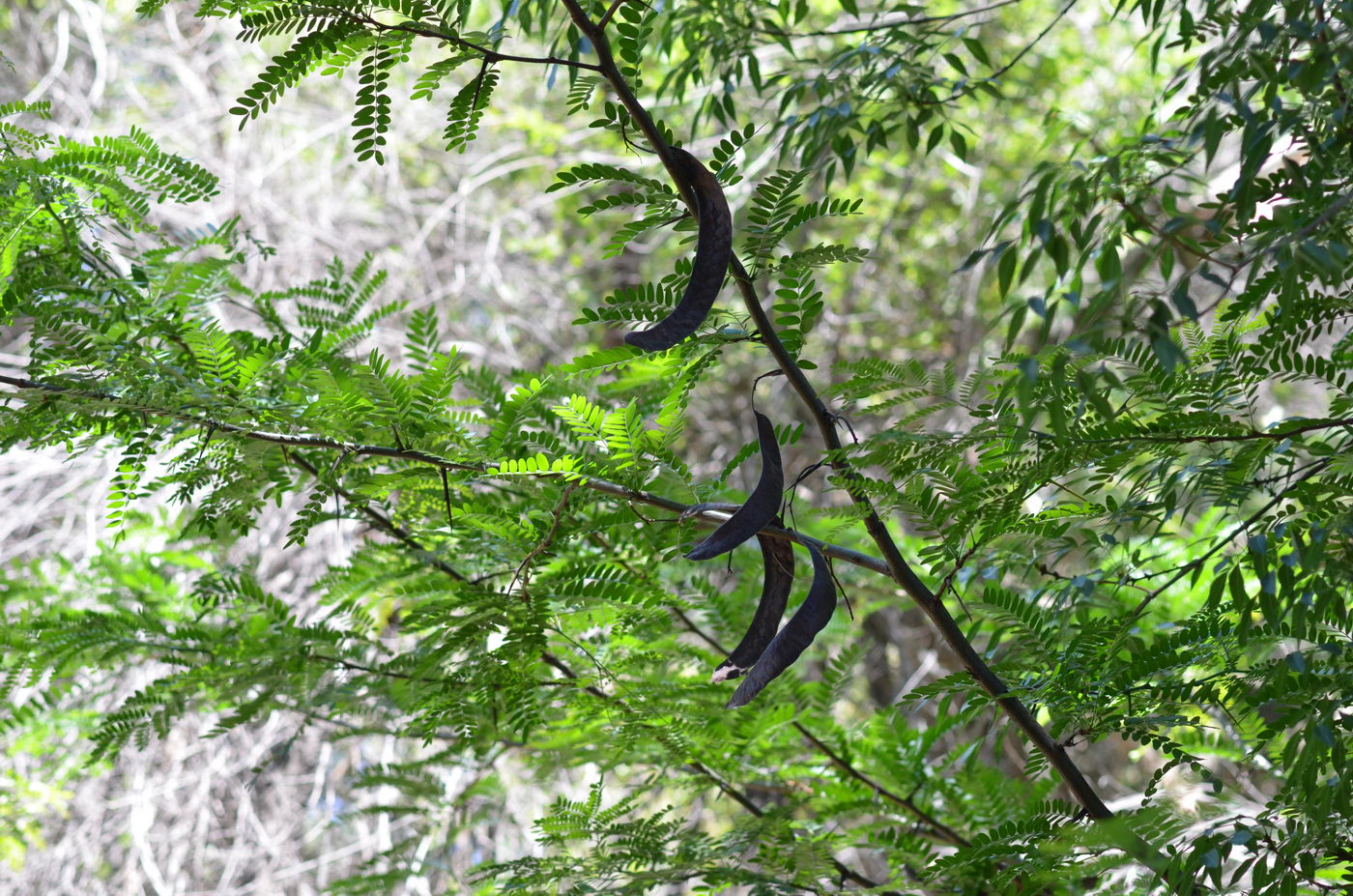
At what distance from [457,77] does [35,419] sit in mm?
4043

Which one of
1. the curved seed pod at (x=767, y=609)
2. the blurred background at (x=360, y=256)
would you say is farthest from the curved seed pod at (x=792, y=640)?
the blurred background at (x=360, y=256)

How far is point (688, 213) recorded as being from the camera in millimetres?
1053

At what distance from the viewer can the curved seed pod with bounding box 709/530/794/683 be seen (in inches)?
42.4

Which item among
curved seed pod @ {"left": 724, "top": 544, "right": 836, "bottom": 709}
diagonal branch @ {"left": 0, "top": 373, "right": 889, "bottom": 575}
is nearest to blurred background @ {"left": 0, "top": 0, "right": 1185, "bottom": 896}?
diagonal branch @ {"left": 0, "top": 373, "right": 889, "bottom": 575}

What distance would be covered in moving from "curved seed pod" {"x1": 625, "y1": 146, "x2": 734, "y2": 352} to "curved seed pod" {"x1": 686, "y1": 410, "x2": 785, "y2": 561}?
0.11m

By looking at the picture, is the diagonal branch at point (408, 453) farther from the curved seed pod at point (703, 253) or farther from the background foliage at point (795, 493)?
the curved seed pod at point (703, 253)

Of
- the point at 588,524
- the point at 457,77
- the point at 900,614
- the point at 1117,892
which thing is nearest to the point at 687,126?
the point at 457,77

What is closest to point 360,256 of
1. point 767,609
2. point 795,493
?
point 795,493

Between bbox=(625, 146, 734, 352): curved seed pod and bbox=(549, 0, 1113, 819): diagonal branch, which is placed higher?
bbox=(625, 146, 734, 352): curved seed pod

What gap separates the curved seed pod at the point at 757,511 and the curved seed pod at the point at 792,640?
0.27 ft

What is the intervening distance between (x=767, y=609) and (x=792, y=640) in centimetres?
7

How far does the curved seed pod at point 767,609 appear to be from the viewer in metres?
1.08

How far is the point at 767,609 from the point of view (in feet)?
3.57

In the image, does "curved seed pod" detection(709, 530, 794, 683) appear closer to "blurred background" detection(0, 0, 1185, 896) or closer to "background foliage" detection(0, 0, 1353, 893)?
"background foliage" detection(0, 0, 1353, 893)
